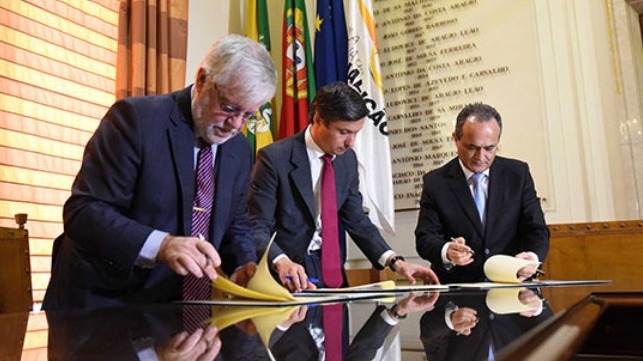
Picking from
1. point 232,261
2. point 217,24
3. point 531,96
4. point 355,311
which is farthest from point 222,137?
point 217,24

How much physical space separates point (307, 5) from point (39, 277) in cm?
274

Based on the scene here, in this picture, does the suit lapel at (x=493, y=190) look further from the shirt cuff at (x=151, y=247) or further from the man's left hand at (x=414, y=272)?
the shirt cuff at (x=151, y=247)

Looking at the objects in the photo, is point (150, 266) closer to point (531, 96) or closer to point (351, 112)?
point (351, 112)

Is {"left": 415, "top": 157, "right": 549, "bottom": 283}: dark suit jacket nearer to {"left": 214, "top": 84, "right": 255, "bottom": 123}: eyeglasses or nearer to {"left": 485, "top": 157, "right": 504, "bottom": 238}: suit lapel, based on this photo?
{"left": 485, "top": 157, "right": 504, "bottom": 238}: suit lapel

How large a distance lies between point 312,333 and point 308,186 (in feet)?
5.38

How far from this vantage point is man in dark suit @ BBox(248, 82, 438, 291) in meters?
2.22

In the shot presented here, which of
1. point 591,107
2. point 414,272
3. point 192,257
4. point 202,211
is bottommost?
point 414,272

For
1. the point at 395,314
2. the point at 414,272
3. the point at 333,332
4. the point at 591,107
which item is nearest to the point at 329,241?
the point at 414,272

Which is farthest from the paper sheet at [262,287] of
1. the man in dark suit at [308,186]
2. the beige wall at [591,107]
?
the beige wall at [591,107]

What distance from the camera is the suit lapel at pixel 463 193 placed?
97.3 inches

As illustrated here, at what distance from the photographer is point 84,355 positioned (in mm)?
489

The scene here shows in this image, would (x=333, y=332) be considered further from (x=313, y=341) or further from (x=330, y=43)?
(x=330, y=43)

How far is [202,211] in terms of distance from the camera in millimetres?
1562

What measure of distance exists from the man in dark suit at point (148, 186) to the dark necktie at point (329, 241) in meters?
0.71
